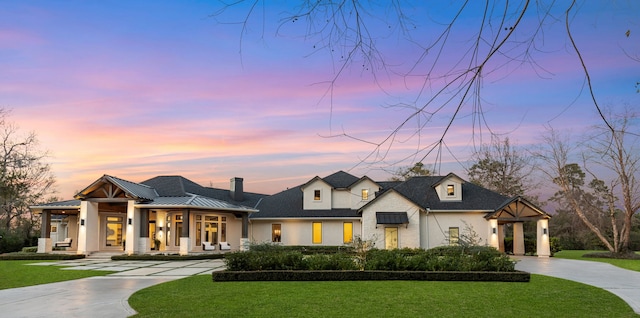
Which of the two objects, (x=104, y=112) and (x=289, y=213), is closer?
(x=104, y=112)

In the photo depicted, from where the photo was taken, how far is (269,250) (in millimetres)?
18906

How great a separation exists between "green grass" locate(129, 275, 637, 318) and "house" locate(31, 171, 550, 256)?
595 inches

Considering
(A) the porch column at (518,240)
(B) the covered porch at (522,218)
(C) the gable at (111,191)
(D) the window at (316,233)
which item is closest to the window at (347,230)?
(D) the window at (316,233)

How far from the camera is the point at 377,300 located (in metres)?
11.9

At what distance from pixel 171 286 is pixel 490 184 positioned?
40.1 m

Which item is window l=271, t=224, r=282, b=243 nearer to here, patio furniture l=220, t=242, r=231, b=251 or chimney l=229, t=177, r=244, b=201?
patio furniture l=220, t=242, r=231, b=251

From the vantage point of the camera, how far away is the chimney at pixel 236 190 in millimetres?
42250

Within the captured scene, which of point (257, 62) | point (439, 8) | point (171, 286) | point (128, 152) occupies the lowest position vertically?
point (171, 286)

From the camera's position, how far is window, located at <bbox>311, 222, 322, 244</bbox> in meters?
36.4

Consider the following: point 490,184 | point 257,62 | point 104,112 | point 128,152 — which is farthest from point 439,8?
point 490,184

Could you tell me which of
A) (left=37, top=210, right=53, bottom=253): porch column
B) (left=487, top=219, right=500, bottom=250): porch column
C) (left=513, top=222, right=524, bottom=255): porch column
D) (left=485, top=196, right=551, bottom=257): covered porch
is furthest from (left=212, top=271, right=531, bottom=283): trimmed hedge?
(left=37, top=210, right=53, bottom=253): porch column

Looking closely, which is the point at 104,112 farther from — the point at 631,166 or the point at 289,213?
the point at 631,166

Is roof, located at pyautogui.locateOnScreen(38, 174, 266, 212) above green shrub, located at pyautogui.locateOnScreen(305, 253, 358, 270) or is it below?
above

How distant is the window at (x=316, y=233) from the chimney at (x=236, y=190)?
8.92 meters
